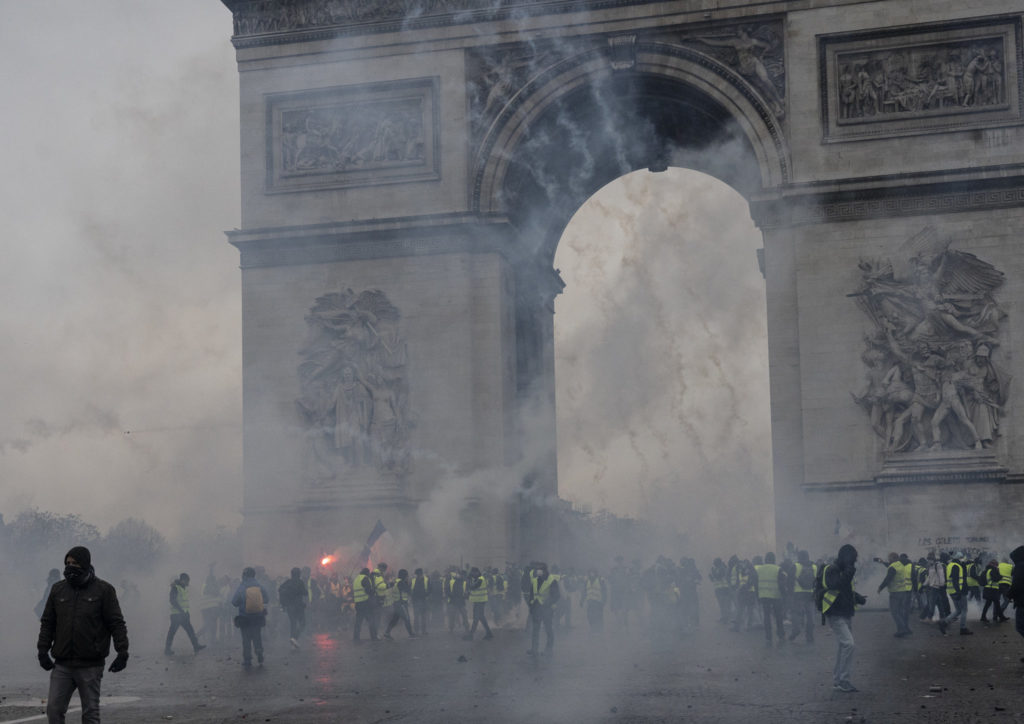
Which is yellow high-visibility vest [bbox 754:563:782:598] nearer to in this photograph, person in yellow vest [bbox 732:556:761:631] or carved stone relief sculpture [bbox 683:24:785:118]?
person in yellow vest [bbox 732:556:761:631]

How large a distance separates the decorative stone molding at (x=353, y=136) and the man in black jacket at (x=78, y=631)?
25.8 meters

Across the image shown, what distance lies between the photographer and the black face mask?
12.0m

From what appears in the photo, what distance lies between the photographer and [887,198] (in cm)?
3425

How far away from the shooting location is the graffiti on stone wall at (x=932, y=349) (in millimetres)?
33094

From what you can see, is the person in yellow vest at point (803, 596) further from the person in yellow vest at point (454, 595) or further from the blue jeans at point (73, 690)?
the blue jeans at point (73, 690)

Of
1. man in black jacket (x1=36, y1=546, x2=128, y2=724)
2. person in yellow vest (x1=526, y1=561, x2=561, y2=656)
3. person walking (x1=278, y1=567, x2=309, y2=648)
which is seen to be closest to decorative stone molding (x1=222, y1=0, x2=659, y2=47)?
person walking (x1=278, y1=567, x2=309, y2=648)

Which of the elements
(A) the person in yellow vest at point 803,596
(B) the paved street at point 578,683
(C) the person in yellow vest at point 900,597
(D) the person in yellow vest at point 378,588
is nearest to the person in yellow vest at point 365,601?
(D) the person in yellow vest at point 378,588

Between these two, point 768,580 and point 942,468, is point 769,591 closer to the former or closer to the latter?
point 768,580

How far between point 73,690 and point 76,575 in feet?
3.35

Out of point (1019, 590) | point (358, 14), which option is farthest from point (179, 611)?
point (358, 14)

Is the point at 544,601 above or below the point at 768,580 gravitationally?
below

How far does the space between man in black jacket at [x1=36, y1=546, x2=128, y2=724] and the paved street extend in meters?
3.58

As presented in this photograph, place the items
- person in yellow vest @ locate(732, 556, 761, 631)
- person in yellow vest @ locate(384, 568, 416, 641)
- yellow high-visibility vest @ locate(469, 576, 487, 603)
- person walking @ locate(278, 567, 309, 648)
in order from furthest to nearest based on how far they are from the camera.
Answer: person in yellow vest @ locate(732, 556, 761, 631)
person in yellow vest @ locate(384, 568, 416, 641)
yellow high-visibility vest @ locate(469, 576, 487, 603)
person walking @ locate(278, 567, 309, 648)

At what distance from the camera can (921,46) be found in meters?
34.8
